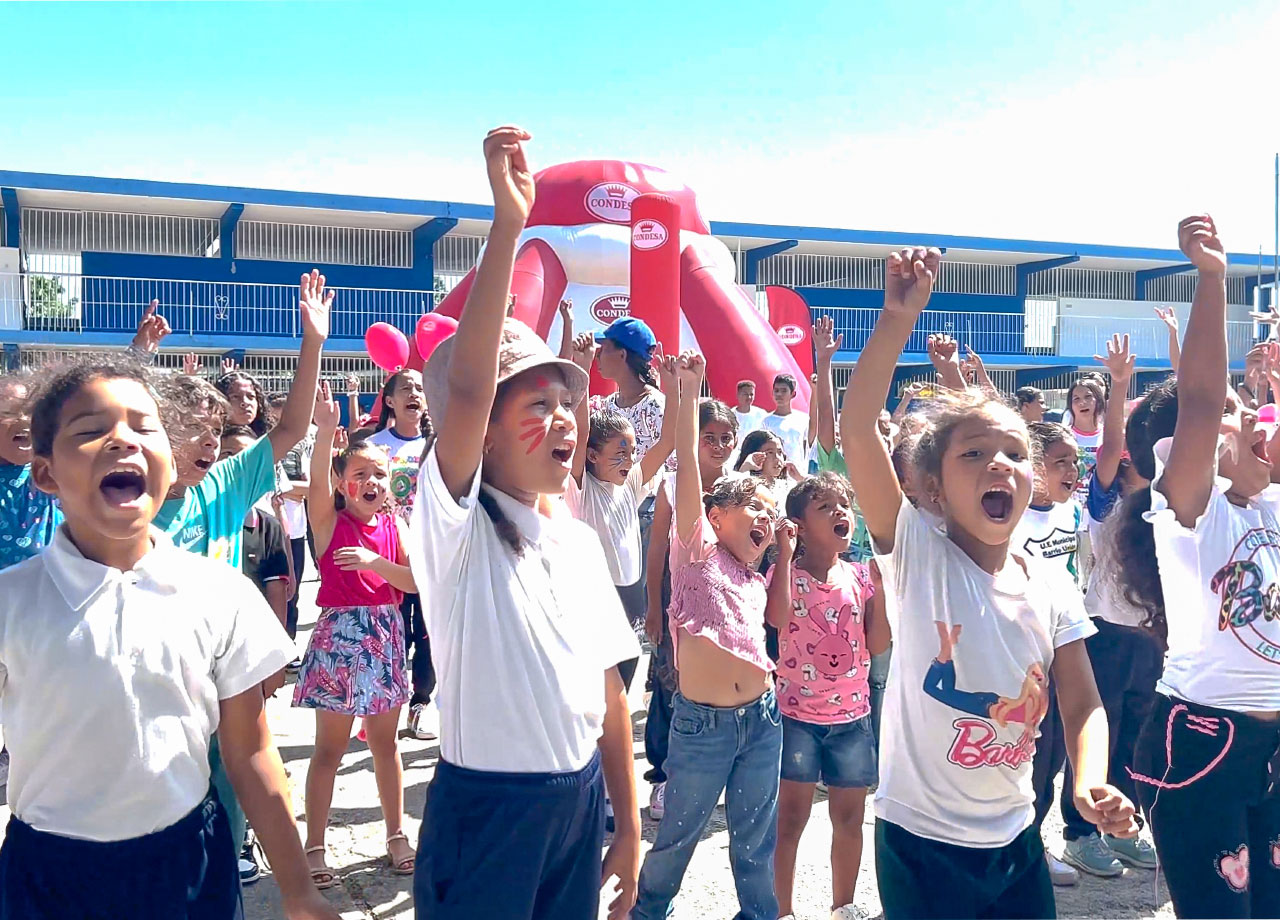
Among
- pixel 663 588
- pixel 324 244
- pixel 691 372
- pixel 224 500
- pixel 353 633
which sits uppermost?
pixel 324 244

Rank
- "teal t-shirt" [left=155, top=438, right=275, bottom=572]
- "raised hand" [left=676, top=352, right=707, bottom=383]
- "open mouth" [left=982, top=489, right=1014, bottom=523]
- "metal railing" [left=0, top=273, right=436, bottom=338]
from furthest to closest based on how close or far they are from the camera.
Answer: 1. "metal railing" [left=0, top=273, right=436, bottom=338]
2. "raised hand" [left=676, top=352, right=707, bottom=383]
3. "teal t-shirt" [left=155, top=438, right=275, bottom=572]
4. "open mouth" [left=982, top=489, right=1014, bottom=523]

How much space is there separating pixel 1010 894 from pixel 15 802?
197 centimetres

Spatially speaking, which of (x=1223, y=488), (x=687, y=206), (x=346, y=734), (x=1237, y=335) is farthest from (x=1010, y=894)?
(x=1237, y=335)

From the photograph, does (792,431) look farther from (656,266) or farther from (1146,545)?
(1146,545)

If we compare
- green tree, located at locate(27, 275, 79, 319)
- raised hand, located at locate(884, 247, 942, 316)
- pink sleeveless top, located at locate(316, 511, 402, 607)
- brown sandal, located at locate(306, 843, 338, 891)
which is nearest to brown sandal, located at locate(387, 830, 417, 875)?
brown sandal, located at locate(306, 843, 338, 891)

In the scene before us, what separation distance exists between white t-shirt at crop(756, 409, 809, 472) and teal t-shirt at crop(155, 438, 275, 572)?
5.06m

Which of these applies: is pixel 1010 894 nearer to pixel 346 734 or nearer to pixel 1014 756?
pixel 1014 756

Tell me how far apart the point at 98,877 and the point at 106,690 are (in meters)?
0.32

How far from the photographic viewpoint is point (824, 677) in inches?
141

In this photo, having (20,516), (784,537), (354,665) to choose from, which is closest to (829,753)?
(784,537)

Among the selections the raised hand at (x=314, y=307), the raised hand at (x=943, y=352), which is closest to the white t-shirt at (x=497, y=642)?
the raised hand at (x=314, y=307)

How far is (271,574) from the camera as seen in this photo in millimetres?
4863

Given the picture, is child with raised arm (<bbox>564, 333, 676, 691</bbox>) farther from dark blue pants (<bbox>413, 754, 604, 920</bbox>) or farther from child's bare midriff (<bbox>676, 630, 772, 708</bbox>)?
dark blue pants (<bbox>413, 754, 604, 920</bbox>)

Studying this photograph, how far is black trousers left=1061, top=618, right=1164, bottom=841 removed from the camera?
4152mm
